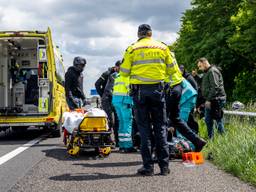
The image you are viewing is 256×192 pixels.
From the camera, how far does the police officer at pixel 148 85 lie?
694 centimetres

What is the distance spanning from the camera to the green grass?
6.80 m

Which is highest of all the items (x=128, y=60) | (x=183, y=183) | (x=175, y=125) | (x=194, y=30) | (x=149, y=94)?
(x=194, y=30)

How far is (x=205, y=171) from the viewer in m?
7.16

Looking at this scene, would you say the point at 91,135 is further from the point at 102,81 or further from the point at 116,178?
the point at 102,81

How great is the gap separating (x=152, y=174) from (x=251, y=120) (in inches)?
171

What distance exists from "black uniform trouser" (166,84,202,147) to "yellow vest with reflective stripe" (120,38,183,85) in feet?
3.65

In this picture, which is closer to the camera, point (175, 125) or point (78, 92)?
point (175, 125)

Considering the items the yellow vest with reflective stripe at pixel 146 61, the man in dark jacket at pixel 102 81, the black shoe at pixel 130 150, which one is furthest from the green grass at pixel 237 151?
the man in dark jacket at pixel 102 81

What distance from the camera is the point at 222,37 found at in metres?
37.8

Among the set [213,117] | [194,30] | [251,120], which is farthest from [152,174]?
[194,30]

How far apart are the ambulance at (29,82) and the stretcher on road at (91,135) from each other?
12.0 ft

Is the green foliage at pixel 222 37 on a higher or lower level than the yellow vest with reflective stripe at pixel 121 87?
higher

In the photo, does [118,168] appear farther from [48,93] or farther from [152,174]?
[48,93]

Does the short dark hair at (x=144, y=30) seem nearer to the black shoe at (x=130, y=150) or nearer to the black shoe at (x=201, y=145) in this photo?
the black shoe at (x=201, y=145)
